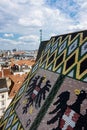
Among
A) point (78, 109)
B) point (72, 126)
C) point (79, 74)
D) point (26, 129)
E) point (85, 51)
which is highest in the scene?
point (85, 51)

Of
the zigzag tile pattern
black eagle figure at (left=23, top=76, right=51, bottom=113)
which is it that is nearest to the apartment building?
the zigzag tile pattern

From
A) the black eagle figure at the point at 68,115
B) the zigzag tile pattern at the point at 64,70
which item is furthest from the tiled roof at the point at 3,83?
the black eagle figure at the point at 68,115

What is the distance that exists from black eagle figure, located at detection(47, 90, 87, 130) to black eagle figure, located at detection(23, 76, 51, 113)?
6.26 feet

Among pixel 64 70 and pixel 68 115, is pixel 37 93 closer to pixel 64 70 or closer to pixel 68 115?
pixel 64 70

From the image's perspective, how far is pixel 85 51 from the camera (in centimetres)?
1054

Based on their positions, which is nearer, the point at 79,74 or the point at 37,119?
the point at 79,74

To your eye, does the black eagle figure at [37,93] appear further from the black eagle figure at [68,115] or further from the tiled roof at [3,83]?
the tiled roof at [3,83]

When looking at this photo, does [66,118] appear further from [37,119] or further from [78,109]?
[37,119]

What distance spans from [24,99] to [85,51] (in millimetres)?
5175

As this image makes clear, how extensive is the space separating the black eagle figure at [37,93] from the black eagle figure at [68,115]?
1910 millimetres

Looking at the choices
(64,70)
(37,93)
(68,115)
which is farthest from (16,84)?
(68,115)

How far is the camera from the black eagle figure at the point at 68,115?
25.7 ft

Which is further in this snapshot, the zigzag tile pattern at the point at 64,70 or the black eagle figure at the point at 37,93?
the black eagle figure at the point at 37,93

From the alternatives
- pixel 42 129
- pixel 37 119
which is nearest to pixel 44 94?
pixel 37 119
